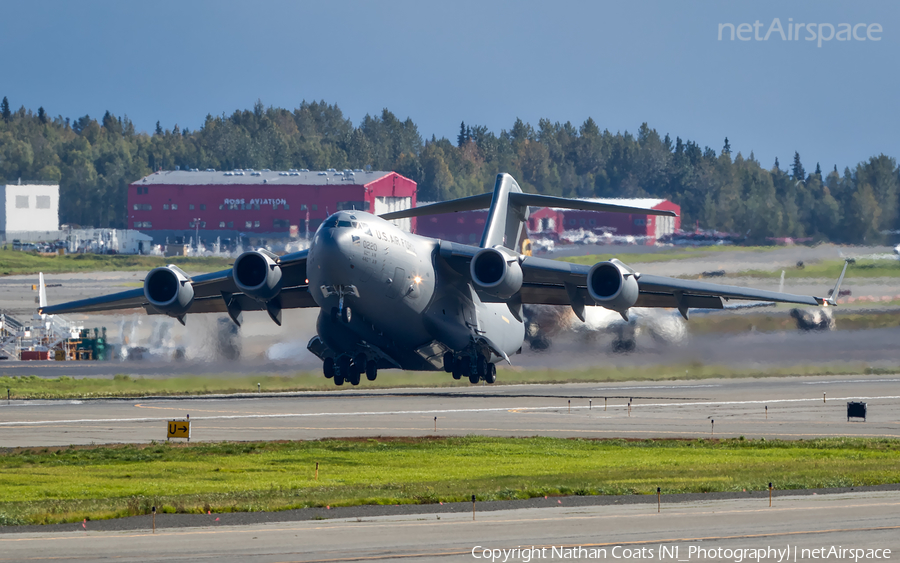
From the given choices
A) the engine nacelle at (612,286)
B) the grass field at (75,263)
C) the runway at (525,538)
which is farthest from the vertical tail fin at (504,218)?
the grass field at (75,263)

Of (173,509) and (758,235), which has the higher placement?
(758,235)

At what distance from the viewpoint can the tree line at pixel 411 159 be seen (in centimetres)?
12481

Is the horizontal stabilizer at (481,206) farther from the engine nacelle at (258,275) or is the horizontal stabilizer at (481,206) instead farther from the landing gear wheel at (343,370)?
the landing gear wheel at (343,370)

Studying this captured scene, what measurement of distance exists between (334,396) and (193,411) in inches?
298

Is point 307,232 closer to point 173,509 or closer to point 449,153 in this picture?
point 449,153

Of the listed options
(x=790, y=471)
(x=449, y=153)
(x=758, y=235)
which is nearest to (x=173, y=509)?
(x=790, y=471)

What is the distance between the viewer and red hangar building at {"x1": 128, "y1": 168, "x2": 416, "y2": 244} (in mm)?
94188

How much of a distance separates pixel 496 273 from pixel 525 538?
764 inches

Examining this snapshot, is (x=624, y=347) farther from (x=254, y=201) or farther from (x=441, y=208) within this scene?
(x=254, y=201)

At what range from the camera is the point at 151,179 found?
102250 millimetres

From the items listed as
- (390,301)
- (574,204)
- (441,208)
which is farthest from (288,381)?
(574,204)

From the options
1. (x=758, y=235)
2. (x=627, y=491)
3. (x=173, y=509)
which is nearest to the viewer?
(x=173, y=509)

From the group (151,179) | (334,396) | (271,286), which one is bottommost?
(334,396)

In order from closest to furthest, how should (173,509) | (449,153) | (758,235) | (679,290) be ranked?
(173,509)
(679,290)
(758,235)
(449,153)
